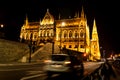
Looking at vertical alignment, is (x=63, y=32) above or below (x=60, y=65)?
above

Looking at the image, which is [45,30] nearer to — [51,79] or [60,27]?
[60,27]

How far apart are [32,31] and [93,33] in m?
45.1

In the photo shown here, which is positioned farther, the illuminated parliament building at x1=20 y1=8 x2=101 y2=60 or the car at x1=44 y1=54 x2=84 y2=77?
the illuminated parliament building at x1=20 y1=8 x2=101 y2=60

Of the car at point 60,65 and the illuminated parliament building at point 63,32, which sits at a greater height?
the illuminated parliament building at point 63,32

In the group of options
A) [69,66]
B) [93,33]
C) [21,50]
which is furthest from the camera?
[93,33]

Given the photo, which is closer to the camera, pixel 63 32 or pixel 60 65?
pixel 60 65

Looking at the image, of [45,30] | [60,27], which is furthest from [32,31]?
[60,27]

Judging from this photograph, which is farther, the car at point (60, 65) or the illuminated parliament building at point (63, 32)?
the illuminated parliament building at point (63, 32)

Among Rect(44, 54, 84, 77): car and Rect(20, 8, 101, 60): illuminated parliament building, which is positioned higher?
Rect(20, 8, 101, 60): illuminated parliament building

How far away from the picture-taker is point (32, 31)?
12306cm

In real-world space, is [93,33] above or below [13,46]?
above

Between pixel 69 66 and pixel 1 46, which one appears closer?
pixel 69 66

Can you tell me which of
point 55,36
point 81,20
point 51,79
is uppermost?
point 81,20

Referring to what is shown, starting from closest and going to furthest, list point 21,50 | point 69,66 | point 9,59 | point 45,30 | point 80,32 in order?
point 69,66 → point 9,59 → point 21,50 → point 80,32 → point 45,30
